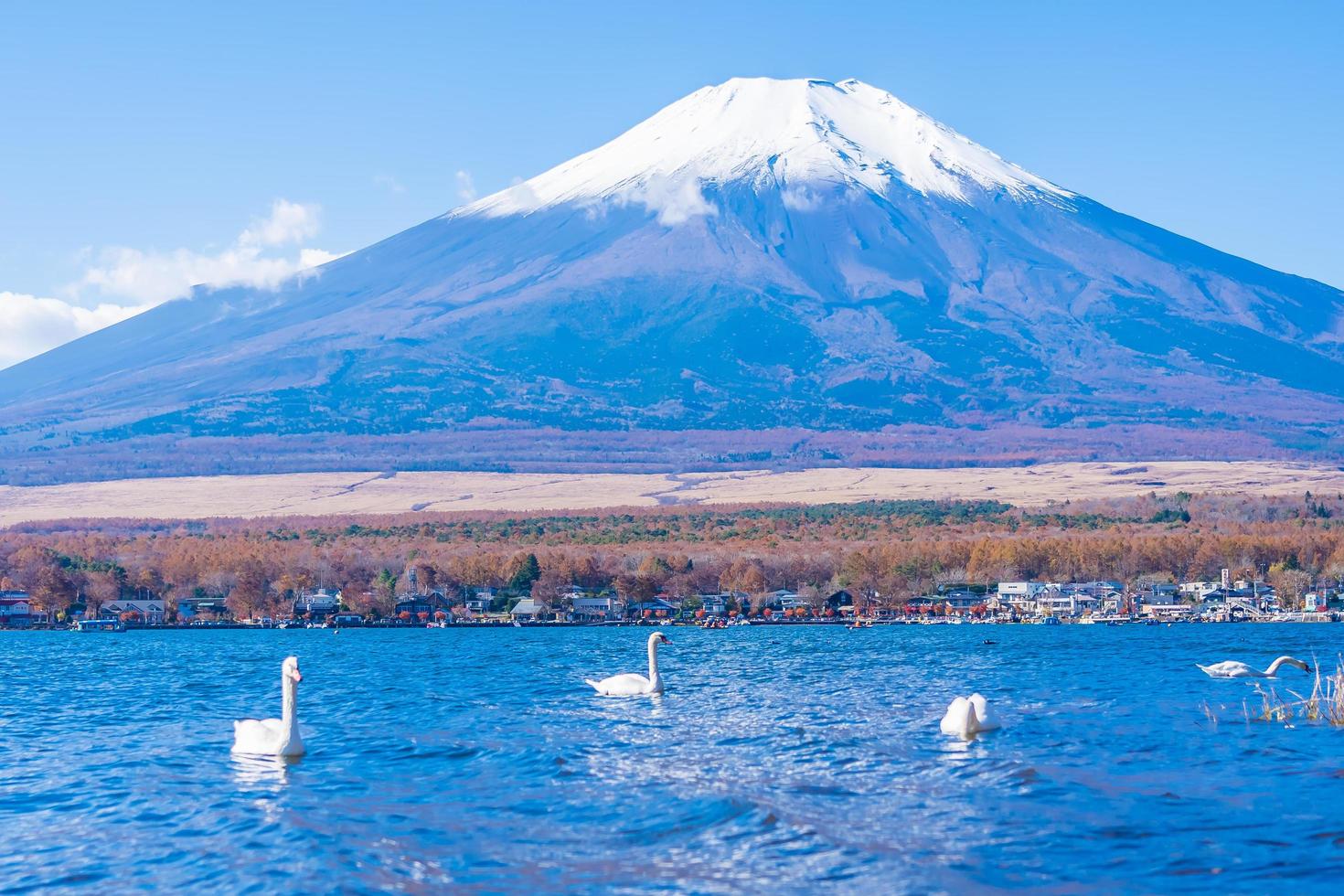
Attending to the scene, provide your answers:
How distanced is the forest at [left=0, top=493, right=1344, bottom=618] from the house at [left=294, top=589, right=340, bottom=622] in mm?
1110

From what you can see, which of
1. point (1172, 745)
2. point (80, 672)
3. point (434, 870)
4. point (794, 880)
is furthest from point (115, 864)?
point (80, 672)

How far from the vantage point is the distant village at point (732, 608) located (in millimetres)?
95125

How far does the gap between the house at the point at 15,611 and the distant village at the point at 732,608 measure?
0.19 feet

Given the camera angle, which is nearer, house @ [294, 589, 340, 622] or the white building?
the white building

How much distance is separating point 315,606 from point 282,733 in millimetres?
A: 75240

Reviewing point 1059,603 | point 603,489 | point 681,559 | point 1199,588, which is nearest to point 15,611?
point 681,559

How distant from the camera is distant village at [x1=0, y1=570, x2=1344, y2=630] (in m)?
95.1

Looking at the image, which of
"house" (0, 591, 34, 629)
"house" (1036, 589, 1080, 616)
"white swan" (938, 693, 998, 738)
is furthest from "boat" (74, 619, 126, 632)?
"white swan" (938, 693, 998, 738)

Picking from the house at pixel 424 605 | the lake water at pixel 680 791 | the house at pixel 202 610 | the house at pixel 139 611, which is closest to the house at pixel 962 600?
the house at pixel 424 605

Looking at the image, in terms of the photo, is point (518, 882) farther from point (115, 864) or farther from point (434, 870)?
point (115, 864)

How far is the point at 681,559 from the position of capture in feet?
357

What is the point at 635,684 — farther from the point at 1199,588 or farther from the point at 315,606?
the point at 1199,588

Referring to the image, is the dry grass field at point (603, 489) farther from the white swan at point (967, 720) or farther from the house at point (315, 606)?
the white swan at point (967, 720)

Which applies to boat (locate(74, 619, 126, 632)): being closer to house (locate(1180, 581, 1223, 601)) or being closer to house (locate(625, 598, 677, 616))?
house (locate(625, 598, 677, 616))
